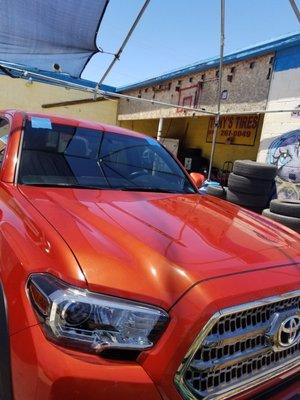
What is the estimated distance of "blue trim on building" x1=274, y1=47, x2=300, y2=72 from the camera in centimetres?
761

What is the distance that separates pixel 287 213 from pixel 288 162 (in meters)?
3.20

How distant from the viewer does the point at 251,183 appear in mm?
6059

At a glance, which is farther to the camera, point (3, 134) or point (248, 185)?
point (248, 185)

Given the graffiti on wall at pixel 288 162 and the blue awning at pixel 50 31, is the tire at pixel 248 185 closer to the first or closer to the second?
the graffiti on wall at pixel 288 162

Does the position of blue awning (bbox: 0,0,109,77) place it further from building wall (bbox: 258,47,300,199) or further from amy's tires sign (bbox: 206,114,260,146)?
amy's tires sign (bbox: 206,114,260,146)

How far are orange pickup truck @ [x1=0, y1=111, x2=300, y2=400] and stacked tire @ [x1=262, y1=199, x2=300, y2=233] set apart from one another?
2.76 metres

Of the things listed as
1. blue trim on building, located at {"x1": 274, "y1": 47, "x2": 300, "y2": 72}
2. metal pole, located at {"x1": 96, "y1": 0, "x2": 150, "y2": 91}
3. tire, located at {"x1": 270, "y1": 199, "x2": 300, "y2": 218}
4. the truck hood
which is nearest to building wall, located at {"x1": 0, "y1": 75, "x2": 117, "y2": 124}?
metal pole, located at {"x1": 96, "y1": 0, "x2": 150, "y2": 91}

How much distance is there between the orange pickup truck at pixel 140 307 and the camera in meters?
1.36

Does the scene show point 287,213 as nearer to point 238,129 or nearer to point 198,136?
point 238,129

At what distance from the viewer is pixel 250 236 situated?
207 centimetres

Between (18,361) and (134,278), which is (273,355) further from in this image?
(18,361)

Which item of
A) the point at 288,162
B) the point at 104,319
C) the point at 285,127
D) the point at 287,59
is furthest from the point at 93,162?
the point at 287,59

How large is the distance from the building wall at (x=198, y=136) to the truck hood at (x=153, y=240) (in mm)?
9837

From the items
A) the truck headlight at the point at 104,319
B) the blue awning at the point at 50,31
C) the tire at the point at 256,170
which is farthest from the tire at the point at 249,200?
the truck headlight at the point at 104,319
